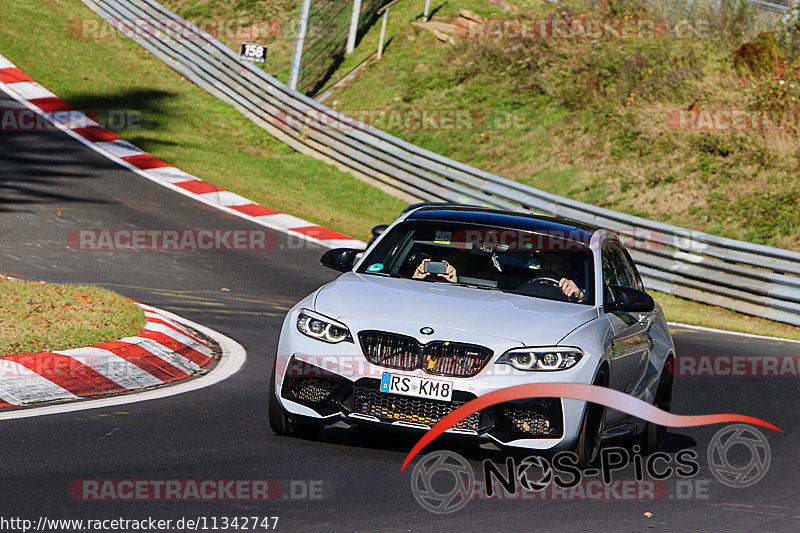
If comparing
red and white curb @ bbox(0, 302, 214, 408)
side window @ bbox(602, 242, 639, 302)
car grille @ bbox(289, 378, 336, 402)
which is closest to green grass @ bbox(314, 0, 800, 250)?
side window @ bbox(602, 242, 639, 302)

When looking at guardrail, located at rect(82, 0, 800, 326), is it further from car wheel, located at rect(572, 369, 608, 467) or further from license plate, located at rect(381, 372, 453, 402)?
license plate, located at rect(381, 372, 453, 402)

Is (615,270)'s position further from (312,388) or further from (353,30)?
(353,30)

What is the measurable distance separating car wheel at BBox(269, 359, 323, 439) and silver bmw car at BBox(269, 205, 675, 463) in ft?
0.03

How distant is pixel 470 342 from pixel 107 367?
3.20 metres

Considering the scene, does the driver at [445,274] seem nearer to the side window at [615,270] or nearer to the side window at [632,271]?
the side window at [615,270]

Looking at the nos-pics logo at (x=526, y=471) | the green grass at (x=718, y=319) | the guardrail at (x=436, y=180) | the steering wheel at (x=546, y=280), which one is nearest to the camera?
the nos-pics logo at (x=526, y=471)

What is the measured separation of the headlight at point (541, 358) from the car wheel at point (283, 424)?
4.27 feet

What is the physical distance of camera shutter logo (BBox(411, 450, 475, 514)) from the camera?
19.1 feet

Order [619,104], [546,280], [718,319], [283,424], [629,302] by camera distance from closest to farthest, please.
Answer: [283,424] → [629,302] → [546,280] → [718,319] → [619,104]

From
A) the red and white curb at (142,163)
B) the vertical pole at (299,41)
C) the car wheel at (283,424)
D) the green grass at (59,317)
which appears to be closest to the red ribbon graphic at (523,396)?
the car wheel at (283,424)

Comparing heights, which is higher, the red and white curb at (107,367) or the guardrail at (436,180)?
the guardrail at (436,180)

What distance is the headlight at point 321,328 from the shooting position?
21.8 ft

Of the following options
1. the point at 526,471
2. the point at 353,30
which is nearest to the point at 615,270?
the point at 526,471

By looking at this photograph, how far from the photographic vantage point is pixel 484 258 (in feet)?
25.8
